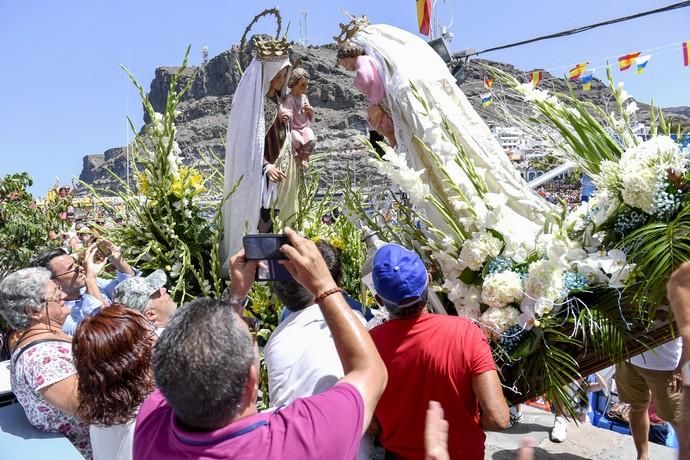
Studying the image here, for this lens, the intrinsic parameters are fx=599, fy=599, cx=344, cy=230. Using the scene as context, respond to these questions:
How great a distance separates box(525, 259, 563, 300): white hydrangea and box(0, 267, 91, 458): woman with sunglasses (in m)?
1.89

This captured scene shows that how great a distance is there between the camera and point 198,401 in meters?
1.37

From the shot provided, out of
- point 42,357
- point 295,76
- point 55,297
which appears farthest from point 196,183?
point 42,357

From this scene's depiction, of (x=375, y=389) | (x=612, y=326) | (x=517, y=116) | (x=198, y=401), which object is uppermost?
(x=517, y=116)

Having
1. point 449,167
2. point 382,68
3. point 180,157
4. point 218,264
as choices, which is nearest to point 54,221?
point 180,157

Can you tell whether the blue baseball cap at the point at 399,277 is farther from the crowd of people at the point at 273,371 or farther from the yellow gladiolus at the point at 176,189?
the yellow gladiolus at the point at 176,189

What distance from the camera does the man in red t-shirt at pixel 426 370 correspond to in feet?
7.09

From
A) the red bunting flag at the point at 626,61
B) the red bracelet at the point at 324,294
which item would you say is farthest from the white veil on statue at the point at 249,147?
the red bunting flag at the point at 626,61

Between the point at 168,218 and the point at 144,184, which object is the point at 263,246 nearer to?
the point at 168,218

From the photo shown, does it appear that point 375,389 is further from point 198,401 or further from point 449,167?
point 449,167

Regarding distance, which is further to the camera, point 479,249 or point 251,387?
point 479,249

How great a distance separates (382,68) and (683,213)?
1749 mm

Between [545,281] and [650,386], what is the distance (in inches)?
66.2

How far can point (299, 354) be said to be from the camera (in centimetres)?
203

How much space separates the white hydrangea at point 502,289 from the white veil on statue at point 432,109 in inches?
20.3
